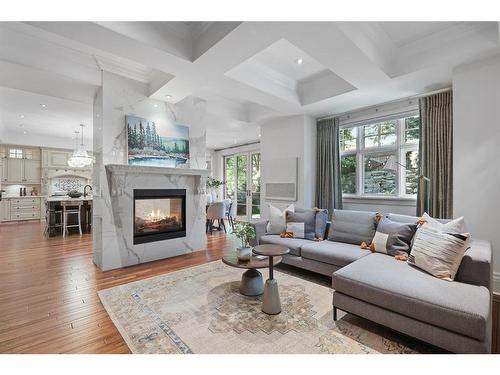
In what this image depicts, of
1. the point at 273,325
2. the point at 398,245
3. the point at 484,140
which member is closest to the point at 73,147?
the point at 273,325

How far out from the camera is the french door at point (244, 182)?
7.98 meters

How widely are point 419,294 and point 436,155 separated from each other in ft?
8.48

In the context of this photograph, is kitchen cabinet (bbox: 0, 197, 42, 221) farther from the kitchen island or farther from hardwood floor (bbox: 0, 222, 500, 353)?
hardwood floor (bbox: 0, 222, 500, 353)

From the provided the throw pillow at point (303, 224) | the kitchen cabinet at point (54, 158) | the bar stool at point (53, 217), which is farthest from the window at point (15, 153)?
the throw pillow at point (303, 224)

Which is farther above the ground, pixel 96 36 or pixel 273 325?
pixel 96 36

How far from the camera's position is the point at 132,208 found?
3.66 metres

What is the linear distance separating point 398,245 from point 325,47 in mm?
2233

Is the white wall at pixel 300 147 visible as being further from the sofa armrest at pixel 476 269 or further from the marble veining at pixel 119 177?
the sofa armrest at pixel 476 269

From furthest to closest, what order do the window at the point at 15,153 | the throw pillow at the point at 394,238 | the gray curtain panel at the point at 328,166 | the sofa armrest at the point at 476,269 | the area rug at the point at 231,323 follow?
the window at the point at 15,153 < the gray curtain panel at the point at 328,166 < the throw pillow at the point at 394,238 < the sofa armrest at the point at 476,269 < the area rug at the point at 231,323

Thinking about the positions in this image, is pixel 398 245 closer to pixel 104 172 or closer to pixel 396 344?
pixel 396 344

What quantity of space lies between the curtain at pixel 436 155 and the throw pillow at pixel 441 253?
1.53m

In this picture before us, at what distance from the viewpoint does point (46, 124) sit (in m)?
6.57

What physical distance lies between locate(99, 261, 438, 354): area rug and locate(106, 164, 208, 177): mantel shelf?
157 cm

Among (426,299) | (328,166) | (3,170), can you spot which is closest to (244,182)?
(328,166)
